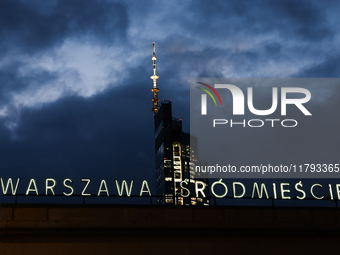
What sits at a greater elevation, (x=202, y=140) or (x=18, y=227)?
(x=202, y=140)

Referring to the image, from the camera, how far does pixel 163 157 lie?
160 m

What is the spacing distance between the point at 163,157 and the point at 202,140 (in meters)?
30.1

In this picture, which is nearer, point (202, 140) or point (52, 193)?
point (52, 193)

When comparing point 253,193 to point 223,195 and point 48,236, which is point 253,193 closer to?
point 223,195

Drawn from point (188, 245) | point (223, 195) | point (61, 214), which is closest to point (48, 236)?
point (61, 214)

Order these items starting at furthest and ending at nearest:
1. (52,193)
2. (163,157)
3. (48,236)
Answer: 1. (163,157)
2. (52,193)
3. (48,236)

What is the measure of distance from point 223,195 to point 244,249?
5.16 m

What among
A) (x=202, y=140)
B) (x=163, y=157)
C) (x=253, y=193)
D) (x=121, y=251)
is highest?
(x=202, y=140)

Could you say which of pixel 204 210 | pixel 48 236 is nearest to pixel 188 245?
pixel 204 210

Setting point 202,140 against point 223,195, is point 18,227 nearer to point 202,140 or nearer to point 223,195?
point 223,195

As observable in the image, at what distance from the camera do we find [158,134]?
167875mm

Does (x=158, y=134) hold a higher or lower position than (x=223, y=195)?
higher

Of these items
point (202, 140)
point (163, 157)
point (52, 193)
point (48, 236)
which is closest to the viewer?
point (48, 236)

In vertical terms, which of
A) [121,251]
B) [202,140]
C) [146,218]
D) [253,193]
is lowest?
[121,251]
